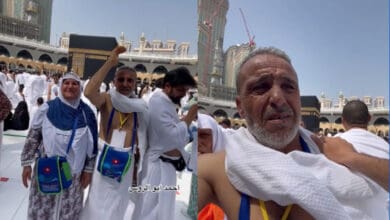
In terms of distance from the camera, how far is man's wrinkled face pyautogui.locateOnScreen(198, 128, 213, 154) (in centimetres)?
56

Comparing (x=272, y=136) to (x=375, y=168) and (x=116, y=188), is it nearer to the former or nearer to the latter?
(x=375, y=168)

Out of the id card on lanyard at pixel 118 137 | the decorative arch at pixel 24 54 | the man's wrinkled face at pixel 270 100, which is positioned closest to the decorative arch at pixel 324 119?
the man's wrinkled face at pixel 270 100

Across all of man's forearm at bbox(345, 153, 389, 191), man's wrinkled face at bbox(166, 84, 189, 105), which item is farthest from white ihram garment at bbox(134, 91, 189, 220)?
man's forearm at bbox(345, 153, 389, 191)

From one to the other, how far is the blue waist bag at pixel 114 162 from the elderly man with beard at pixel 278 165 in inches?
12.3

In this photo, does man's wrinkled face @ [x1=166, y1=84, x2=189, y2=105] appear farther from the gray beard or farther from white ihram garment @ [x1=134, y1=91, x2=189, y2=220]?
→ the gray beard

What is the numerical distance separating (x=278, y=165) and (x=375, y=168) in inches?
4.2

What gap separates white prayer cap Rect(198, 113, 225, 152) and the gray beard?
0.08 meters

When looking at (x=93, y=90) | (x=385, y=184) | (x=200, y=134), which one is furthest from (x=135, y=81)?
(x=385, y=184)

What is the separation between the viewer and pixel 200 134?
60cm

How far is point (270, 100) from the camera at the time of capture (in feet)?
1.38

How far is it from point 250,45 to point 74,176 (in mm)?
531

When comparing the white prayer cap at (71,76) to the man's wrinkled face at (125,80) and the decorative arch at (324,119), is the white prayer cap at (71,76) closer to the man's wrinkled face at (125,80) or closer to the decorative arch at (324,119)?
the man's wrinkled face at (125,80)

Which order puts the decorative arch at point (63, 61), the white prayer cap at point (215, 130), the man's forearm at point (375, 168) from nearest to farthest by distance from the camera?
the man's forearm at point (375, 168)
the white prayer cap at point (215, 130)
the decorative arch at point (63, 61)

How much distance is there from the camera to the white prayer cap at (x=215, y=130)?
520 millimetres
